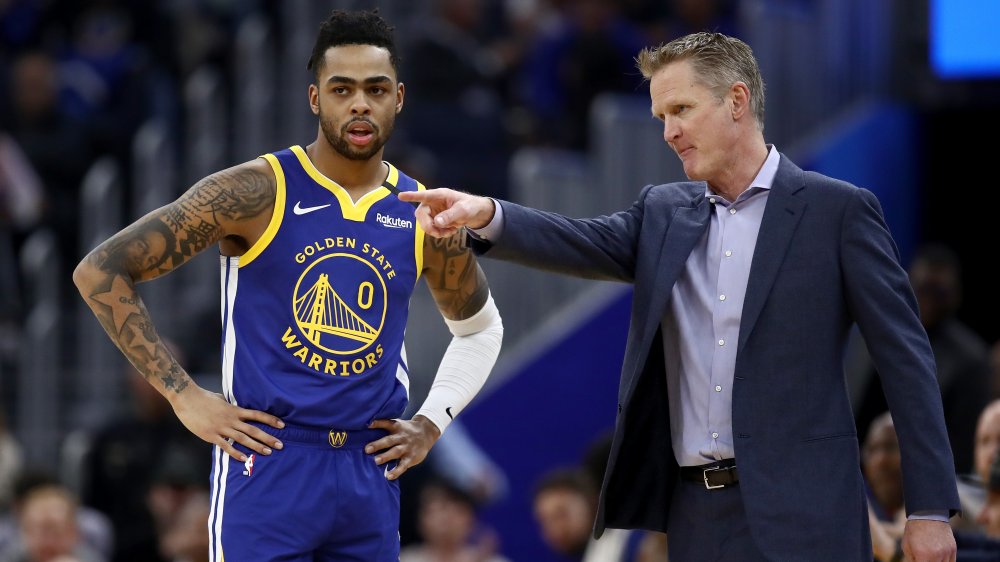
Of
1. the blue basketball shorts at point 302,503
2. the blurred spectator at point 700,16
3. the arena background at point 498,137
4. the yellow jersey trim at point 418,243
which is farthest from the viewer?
the blurred spectator at point 700,16

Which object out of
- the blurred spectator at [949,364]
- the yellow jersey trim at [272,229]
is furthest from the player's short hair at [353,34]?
the blurred spectator at [949,364]

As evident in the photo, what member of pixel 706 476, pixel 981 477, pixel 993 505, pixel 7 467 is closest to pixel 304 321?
pixel 706 476

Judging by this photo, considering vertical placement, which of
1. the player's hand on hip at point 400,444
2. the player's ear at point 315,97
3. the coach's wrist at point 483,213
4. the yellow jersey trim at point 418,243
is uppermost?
the player's ear at point 315,97

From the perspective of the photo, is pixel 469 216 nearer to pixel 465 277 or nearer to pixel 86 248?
pixel 465 277

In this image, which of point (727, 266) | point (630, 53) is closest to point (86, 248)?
point (630, 53)

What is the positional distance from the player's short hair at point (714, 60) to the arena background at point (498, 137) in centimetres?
526

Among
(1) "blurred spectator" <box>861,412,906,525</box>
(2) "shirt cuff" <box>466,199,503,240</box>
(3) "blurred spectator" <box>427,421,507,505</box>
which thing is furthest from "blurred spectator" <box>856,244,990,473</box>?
(2) "shirt cuff" <box>466,199,503,240</box>

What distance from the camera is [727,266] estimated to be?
4660 millimetres

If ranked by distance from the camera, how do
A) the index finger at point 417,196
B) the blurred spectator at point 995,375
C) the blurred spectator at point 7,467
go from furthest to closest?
the blurred spectator at point 7,467
the blurred spectator at point 995,375
the index finger at point 417,196

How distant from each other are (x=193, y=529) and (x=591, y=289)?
3.23m

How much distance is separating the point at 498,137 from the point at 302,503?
811cm

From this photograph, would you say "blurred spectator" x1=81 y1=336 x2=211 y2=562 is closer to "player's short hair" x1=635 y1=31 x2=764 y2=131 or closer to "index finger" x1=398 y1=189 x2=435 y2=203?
"index finger" x1=398 y1=189 x2=435 y2=203

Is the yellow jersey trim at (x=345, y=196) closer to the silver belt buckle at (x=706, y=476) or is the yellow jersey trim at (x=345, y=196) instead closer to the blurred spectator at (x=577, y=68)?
the silver belt buckle at (x=706, y=476)

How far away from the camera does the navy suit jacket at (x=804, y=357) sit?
14.6ft
